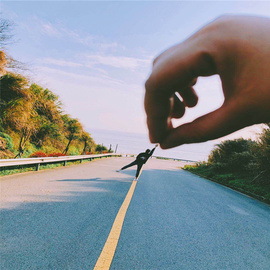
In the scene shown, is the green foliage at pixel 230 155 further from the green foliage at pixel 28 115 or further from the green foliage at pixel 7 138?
the green foliage at pixel 7 138

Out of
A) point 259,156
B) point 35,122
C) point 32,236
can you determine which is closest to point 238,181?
point 259,156

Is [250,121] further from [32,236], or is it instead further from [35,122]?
[35,122]

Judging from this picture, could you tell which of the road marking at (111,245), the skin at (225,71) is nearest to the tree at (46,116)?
the road marking at (111,245)

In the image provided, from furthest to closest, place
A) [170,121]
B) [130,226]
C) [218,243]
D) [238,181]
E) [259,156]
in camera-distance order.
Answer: [238,181]
[259,156]
[130,226]
[218,243]
[170,121]

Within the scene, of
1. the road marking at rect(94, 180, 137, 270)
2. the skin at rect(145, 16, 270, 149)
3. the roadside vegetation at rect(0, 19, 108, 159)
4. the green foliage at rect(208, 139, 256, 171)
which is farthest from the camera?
the green foliage at rect(208, 139, 256, 171)

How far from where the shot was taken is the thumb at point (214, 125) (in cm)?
60

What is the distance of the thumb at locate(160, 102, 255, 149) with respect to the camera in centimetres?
60

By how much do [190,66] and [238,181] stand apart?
1395cm

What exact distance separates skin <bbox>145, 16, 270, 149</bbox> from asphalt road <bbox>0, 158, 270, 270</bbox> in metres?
2.77

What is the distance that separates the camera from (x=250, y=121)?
0.61 metres

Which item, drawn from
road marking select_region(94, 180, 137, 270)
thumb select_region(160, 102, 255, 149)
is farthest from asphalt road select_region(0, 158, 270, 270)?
thumb select_region(160, 102, 255, 149)

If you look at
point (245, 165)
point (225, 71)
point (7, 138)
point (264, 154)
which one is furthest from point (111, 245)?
point (245, 165)

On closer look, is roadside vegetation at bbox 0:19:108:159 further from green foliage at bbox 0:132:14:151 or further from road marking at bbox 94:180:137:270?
road marking at bbox 94:180:137:270

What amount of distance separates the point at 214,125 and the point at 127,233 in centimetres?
375
